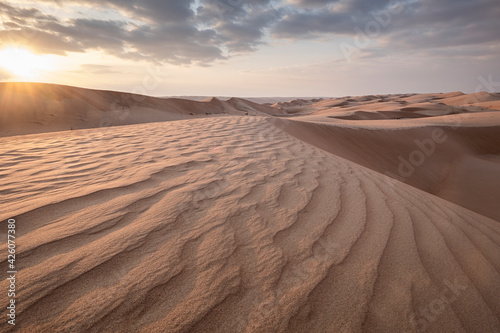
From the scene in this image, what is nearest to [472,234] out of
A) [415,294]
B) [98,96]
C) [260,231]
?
[415,294]

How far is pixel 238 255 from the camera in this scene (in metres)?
1.27

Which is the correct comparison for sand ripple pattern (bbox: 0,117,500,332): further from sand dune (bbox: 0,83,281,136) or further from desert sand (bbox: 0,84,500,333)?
sand dune (bbox: 0,83,281,136)

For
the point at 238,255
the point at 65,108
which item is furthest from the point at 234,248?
the point at 65,108

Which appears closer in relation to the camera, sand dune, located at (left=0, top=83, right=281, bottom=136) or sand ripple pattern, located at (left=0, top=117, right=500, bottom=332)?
sand ripple pattern, located at (left=0, top=117, right=500, bottom=332)

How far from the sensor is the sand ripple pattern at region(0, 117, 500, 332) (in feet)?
3.15

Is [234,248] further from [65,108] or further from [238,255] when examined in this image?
[65,108]

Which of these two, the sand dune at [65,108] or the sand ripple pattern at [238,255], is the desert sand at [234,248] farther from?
the sand dune at [65,108]

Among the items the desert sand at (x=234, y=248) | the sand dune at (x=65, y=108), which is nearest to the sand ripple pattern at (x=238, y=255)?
the desert sand at (x=234, y=248)

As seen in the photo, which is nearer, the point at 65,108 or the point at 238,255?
the point at 238,255

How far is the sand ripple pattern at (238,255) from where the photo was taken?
960mm

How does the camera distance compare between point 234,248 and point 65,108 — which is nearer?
point 234,248

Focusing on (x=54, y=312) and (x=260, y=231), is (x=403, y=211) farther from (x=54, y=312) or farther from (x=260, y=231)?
(x=54, y=312)

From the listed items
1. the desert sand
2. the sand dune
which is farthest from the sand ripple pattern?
the sand dune

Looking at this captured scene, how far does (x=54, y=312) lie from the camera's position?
0.90 meters
